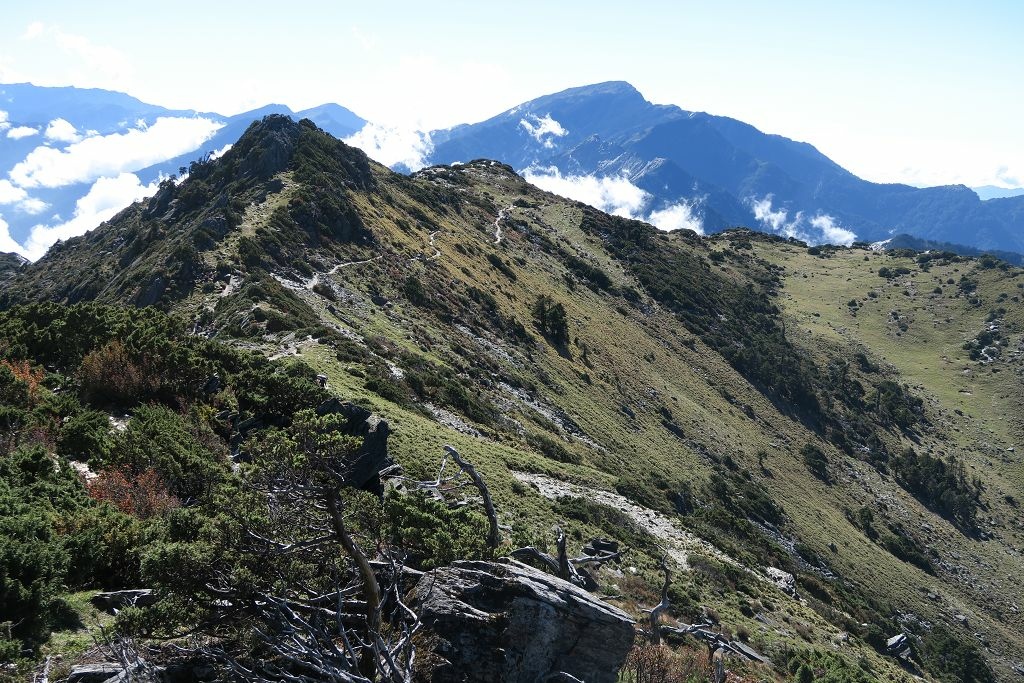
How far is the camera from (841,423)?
8000 cm

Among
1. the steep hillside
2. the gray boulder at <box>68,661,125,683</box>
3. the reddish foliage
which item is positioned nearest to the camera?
the gray boulder at <box>68,661,125,683</box>

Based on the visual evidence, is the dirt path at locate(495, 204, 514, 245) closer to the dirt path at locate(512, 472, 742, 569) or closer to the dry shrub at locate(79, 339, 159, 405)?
the dirt path at locate(512, 472, 742, 569)

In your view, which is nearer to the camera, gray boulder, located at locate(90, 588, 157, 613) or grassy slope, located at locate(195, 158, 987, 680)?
gray boulder, located at locate(90, 588, 157, 613)

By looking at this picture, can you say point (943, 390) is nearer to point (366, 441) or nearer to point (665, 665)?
point (665, 665)

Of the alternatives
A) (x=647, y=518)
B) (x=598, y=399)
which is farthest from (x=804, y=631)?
(x=598, y=399)

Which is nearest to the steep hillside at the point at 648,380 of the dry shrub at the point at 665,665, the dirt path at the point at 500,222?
the dirt path at the point at 500,222

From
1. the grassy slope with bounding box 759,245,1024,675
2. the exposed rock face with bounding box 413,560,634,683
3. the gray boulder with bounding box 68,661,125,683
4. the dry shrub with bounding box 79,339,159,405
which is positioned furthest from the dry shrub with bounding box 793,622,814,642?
the dry shrub with bounding box 79,339,159,405

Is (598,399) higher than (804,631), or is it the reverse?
(598,399)

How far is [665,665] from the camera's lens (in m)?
14.0

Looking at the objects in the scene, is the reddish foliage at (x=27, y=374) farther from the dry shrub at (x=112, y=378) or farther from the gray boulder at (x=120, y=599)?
the gray boulder at (x=120, y=599)

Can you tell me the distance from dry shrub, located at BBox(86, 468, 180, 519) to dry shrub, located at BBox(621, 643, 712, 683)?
1096 centimetres

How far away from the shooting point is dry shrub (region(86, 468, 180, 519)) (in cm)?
1425

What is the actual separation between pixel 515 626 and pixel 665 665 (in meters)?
5.98

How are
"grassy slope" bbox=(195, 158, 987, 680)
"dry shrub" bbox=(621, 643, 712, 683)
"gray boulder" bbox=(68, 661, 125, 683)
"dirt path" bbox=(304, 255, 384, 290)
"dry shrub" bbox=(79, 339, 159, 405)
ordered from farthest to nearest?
"dirt path" bbox=(304, 255, 384, 290)
"grassy slope" bbox=(195, 158, 987, 680)
"dry shrub" bbox=(79, 339, 159, 405)
"dry shrub" bbox=(621, 643, 712, 683)
"gray boulder" bbox=(68, 661, 125, 683)
